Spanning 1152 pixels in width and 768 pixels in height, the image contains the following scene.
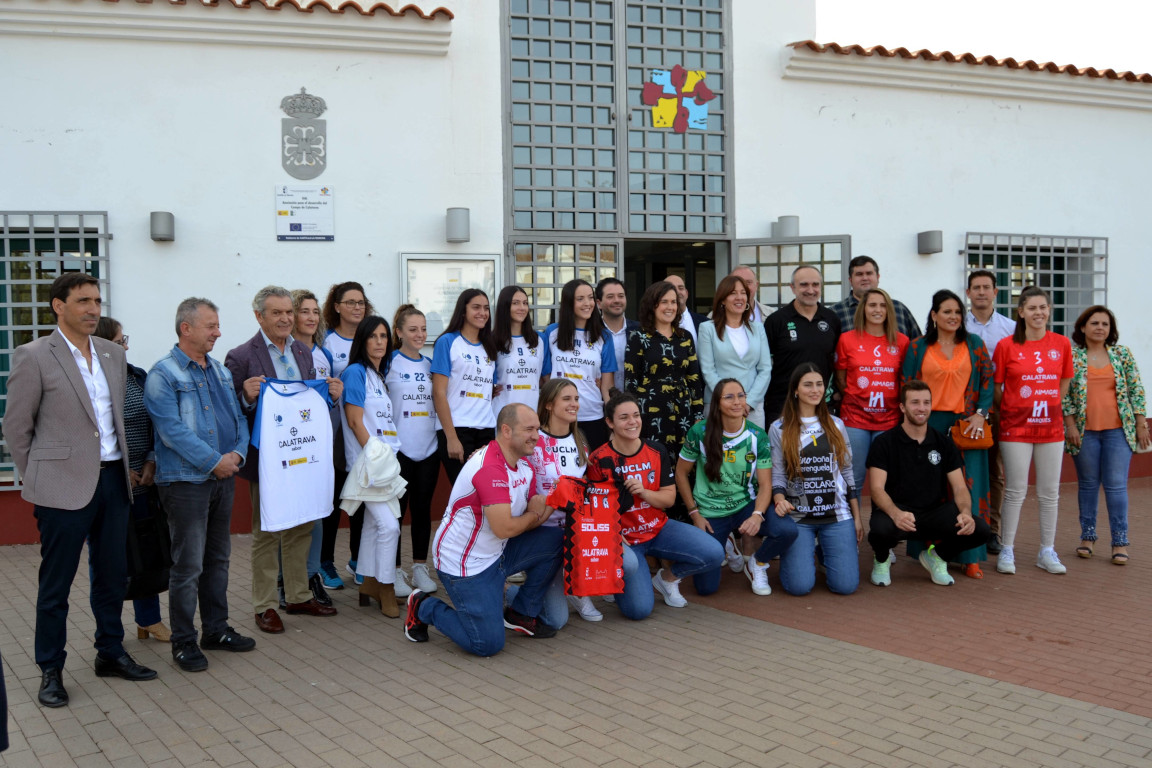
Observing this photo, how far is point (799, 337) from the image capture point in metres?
6.97

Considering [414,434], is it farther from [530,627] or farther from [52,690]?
[52,690]

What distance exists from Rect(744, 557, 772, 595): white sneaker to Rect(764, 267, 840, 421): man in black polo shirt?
1238 millimetres

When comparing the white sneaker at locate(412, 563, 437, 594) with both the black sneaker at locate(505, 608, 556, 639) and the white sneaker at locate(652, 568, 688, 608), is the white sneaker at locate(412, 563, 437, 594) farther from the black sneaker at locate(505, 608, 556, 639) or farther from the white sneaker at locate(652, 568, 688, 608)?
the white sneaker at locate(652, 568, 688, 608)

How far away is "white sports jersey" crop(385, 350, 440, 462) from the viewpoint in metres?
6.18

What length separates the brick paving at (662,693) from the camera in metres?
3.79

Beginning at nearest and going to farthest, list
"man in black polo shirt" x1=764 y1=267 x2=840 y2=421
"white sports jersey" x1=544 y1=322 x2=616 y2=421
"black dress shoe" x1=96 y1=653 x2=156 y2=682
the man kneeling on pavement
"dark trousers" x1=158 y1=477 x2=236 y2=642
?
1. "black dress shoe" x1=96 y1=653 x2=156 y2=682
2. "dark trousers" x1=158 y1=477 x2=236 y2=642
3. the man kneeling on pavement
4. "white sports jersey" x1=544 y1=322 x2=616 y2=421
5. "man in black polo shirt" x1=764 y1=267 x2=840 y2=421

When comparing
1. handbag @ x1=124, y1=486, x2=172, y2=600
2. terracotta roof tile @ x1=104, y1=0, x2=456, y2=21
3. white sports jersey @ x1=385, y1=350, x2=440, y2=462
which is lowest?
handbag @ x1=124, y1=486, x2=172, y2=600

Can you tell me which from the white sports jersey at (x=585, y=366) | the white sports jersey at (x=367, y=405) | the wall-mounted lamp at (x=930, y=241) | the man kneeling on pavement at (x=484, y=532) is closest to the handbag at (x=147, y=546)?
the white sports jersey at (x=367, y=405)

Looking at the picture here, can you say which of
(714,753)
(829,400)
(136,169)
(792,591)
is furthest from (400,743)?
(136,169)

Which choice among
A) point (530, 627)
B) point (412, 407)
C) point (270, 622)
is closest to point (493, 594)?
point (530, 627)

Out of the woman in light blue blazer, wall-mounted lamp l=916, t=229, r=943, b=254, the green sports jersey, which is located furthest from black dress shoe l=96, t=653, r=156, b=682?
wall-mounted lamp l=916, t=229, r=943, b=254

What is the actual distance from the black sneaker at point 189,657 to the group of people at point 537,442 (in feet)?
0.17

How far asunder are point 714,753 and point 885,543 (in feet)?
10.1

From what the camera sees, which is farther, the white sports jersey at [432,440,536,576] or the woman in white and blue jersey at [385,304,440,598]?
the woman in white and blue jersey at [385,304,440,598]
